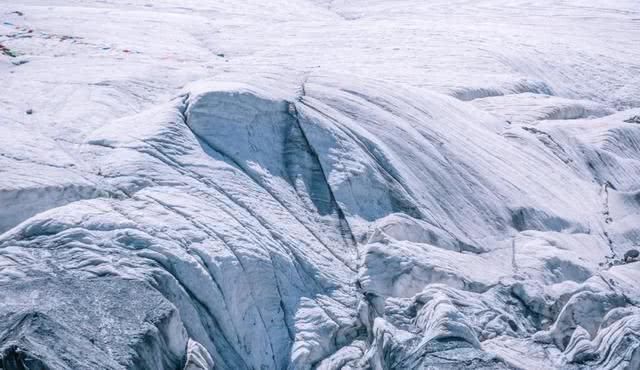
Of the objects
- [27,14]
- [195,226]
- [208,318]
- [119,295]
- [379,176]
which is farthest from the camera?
[27,14]

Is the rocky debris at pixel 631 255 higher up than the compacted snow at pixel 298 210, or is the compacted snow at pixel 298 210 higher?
the compacted snow at pixel 298 210

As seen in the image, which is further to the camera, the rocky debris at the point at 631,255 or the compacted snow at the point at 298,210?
the rocky debris at the point at 631,255

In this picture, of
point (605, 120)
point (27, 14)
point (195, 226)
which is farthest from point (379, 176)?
point (27, 14)

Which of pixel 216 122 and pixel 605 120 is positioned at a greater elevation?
pixel 216 122

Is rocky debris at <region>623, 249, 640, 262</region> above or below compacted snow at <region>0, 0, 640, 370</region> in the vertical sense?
below

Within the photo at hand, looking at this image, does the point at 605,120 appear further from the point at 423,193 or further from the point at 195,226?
the point at 195,226

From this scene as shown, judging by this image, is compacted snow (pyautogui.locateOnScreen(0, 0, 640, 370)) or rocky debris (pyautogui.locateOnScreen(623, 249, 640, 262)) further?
rocky debris (pyautogui.locateOnScreen(623, 249, 640, 262))

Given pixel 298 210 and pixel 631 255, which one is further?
pixel 631 255

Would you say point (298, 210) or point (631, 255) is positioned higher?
point (298, 210)
